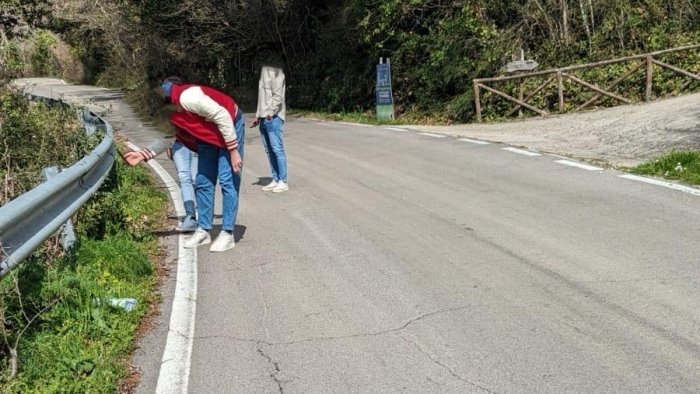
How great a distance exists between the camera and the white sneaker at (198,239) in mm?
7043

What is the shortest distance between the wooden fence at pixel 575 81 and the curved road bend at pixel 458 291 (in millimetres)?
9650

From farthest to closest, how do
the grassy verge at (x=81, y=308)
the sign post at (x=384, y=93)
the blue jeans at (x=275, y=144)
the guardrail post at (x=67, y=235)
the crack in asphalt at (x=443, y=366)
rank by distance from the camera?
the sign post at (x=384, y=93), the blue jeans at (x=275, y=144), the guardrail post at (x=67, y=235), the grassy verge at (x=81, y=308), the crack in asphalt at (x=443, y=366)

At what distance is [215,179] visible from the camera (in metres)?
7.05

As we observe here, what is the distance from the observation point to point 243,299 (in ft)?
17.8

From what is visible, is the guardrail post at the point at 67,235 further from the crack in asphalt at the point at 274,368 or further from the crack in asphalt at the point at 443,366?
the crack in asphalt at the point at 443,366

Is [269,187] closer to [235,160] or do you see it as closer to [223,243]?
[223,243]

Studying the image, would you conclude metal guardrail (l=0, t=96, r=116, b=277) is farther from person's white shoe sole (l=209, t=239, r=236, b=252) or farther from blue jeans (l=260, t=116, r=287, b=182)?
blue jeans (l=260, t=116, r=287, b=182)

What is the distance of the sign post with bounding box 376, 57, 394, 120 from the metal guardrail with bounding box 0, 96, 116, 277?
15.4 meters

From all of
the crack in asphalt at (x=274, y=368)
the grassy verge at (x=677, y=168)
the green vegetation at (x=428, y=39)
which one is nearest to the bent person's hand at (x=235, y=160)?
the crack in asphalt at (x=274, y=368)

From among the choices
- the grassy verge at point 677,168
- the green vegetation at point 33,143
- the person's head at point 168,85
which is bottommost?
the grassy verge at point 677,168

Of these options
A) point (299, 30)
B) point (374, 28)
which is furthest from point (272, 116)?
point (299, 30)

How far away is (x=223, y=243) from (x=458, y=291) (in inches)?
100

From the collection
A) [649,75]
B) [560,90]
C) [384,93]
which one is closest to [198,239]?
[560,90]

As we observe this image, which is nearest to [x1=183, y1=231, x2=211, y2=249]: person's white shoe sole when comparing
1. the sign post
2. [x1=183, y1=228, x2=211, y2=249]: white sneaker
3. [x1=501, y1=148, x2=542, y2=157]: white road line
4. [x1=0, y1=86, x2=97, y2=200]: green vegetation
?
[x1=183, y1=228, x2=211, y2=249]: white sneaker
